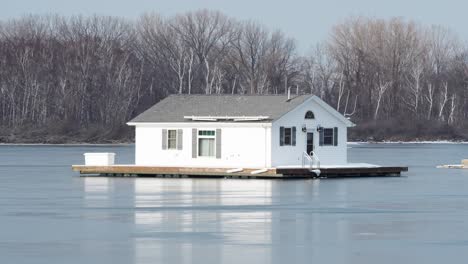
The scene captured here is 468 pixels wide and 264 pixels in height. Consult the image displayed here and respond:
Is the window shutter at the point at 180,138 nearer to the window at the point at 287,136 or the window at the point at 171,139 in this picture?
the window at the point at 171,139

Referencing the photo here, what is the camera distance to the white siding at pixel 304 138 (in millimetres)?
52281

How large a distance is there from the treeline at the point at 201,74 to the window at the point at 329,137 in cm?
5450

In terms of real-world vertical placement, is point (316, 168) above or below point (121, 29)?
below

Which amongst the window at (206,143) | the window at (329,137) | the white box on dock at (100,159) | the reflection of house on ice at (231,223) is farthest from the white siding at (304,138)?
the white box on dock at (100,159)

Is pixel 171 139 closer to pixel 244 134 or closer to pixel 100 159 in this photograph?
pixel 100 159

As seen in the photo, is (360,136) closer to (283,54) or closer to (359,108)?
(359,108)

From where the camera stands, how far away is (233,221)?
31.0 meters

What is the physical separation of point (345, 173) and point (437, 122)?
240ft

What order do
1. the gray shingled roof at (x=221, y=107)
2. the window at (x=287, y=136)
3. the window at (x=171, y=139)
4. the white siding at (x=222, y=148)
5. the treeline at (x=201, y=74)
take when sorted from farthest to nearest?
1. the treeline at (x=201, y=74)
2. the window at (x=171, y=139)
3. the gray shingled roof at (x=221, y=107)
4. the window at (x=287, y=136)
5. the white siding at (x=222, y=148)

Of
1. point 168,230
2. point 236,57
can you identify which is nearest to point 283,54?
point 236,57

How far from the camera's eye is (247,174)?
51188 mm

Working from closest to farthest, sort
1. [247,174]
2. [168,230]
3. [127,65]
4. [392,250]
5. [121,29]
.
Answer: [392,250] < [168,230] < [247,174] < [127,65] < [121,29]

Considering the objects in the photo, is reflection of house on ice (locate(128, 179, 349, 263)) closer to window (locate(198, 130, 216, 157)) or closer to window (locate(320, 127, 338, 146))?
window (locate(198, 130, 216, 157))

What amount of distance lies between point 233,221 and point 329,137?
938 inches
